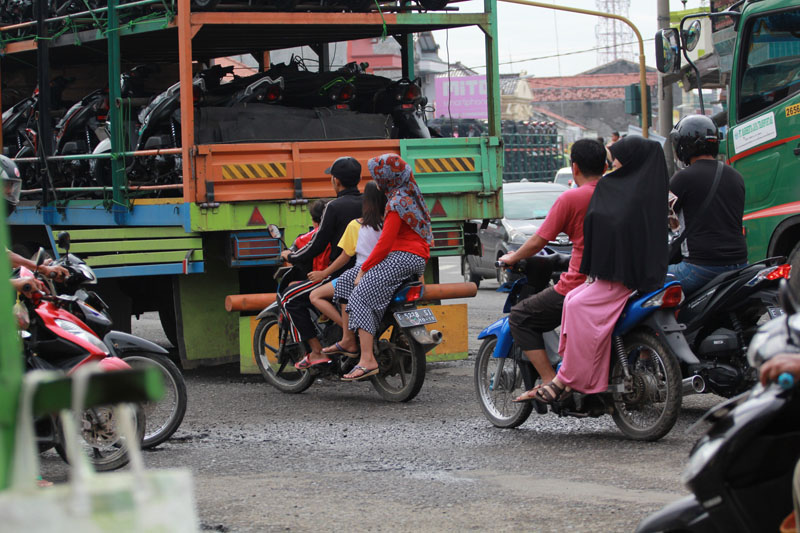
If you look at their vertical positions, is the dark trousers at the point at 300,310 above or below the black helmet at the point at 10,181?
below

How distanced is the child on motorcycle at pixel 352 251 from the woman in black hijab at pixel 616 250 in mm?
2166

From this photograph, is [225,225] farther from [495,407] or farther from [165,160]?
[495,407]

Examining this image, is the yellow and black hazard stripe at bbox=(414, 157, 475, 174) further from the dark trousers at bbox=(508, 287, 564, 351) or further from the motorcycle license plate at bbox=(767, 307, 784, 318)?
the motorcycle license plate at bbox=(767, 307, 784, 318)

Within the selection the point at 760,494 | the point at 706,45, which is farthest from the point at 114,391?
the point at 706,45

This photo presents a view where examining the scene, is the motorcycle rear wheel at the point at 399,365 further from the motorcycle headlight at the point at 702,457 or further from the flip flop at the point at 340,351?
the motorcycle headlight at the point at 702,457

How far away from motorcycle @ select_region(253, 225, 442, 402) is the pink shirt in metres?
1.55

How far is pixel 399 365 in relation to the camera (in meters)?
7.97

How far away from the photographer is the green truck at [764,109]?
8.77 metres

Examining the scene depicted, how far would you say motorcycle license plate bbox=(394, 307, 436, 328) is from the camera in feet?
25.2

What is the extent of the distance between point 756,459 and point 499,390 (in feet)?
13.6

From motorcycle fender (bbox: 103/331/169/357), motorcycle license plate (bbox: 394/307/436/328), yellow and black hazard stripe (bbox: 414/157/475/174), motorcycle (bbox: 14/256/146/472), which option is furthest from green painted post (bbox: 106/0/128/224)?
motorcycle (bbox: 14/256/146/472)

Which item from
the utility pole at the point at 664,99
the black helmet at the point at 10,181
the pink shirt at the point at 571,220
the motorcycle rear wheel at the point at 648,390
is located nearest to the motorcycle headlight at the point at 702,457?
the motorcycle rear wheel at the point at 648,390

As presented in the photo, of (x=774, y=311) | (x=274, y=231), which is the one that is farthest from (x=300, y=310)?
(x=774, y=311)

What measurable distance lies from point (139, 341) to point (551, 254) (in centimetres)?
240
